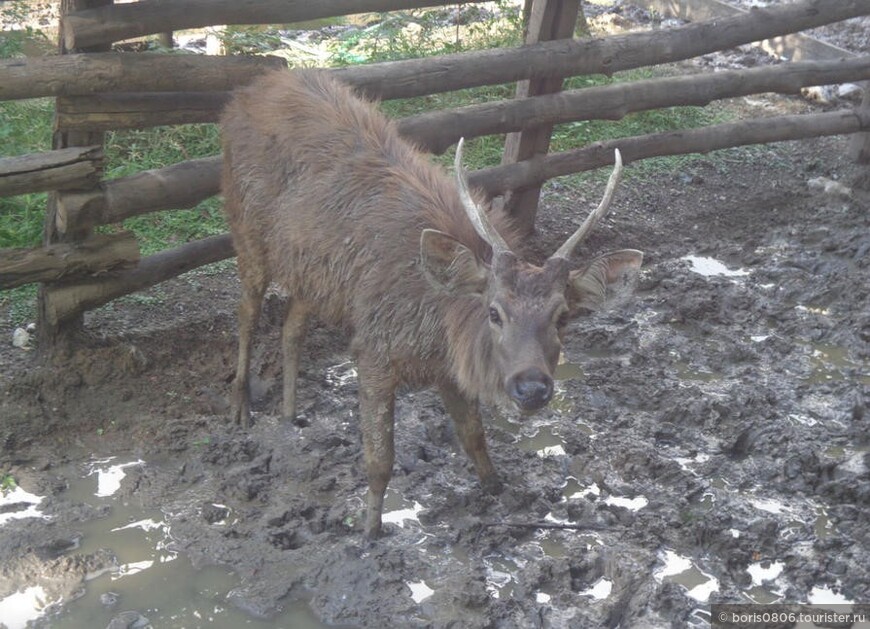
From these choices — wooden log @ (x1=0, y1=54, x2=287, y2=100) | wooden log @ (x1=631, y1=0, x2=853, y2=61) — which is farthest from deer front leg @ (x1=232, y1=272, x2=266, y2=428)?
wooden log @ (x1=631, y1=0, x2=853, y2=61)

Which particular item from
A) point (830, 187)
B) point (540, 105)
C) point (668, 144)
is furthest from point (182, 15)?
point (830, 187)

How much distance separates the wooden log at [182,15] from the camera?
5.20 m

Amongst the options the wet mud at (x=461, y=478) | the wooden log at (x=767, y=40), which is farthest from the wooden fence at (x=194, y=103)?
the wooden log at (x=767, y=40)

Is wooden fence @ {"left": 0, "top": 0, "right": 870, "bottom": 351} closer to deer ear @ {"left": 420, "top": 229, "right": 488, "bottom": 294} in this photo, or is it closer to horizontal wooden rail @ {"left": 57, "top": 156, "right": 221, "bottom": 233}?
horizontal wooden rail @ {"left": 57, "top": 156, "right": 221, "bottom": 233}

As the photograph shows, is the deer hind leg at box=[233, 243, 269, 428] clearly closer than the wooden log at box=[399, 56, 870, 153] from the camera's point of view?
Yes

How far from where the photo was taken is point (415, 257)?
4.76m

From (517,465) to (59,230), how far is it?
2787 mm

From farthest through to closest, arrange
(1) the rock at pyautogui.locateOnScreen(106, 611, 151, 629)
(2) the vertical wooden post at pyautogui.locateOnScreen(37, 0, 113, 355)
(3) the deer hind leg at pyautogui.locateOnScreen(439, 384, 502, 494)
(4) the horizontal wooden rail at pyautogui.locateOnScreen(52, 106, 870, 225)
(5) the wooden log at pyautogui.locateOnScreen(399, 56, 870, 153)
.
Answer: (5) the wooden log at pyautogui.locateOnScreen(399, 56, 870, 153)
(4) the horizontal wooden rail at pyautogui.locateOnScreen(52, 106, 870, 225)
(2) the vertical wooden post at pyautogui.locateOnScreen(37, 0, 113, 355)
(3) the deer hind leg at pyautogui.locateOnScreen(439, 384, 502, 494)
(1) the rock at pyautogui.locateOnScreen(106, 611, 151, 629)

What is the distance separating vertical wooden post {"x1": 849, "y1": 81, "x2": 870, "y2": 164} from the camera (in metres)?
9.25

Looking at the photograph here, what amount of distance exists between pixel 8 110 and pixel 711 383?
17.2ft

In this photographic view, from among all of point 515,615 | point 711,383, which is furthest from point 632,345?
point 515,615

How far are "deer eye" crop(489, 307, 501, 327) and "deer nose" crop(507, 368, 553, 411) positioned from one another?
335 millimetres

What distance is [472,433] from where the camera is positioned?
510 cm

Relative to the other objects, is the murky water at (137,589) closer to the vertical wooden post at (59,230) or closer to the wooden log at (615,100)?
the vertical wooden post at (59,230)
